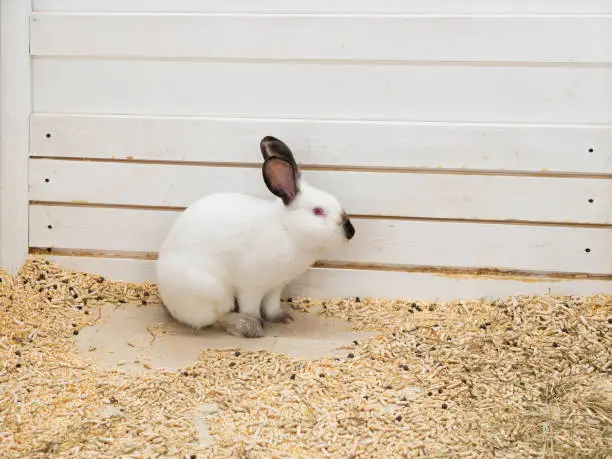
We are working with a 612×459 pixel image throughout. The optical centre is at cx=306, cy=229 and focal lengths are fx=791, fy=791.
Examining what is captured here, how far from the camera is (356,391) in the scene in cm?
261

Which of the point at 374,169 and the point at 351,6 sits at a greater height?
the point at 351,6

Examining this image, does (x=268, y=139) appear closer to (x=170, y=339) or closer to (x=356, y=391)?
(x=170, y=339)

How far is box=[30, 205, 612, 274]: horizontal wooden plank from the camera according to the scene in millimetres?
3352

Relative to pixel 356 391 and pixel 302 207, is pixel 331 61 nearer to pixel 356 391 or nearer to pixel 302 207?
pixel 302 207

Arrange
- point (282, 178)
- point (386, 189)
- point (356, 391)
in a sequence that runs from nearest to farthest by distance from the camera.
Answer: point (356, 391)
point (282, 178)
point (386, 189)

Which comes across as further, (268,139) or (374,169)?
(374,169)

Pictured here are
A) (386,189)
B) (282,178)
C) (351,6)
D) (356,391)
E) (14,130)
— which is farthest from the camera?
(14,130)

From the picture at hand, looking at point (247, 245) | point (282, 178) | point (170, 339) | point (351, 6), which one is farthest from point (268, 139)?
point (170, 339)

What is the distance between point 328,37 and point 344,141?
0.43 m

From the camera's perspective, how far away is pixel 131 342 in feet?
10.0

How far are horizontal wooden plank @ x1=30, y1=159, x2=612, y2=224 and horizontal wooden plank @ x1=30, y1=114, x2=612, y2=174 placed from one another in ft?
0.17

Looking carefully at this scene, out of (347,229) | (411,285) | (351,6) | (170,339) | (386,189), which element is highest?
(351,6)

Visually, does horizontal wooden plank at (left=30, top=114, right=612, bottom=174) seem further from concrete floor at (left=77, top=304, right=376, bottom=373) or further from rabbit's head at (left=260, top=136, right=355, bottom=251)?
concrete floor at (left=77, top=304, right=376, bottom=373)

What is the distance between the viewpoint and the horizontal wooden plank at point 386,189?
10.9 ft
